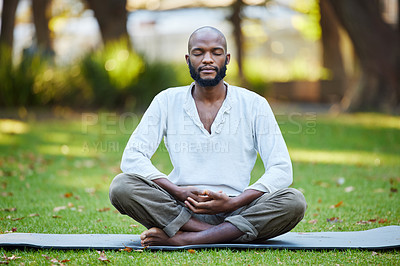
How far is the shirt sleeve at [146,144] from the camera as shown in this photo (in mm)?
4055

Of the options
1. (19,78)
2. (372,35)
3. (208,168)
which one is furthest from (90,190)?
(372,35)

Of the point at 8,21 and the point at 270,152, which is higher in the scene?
the point at 8,21

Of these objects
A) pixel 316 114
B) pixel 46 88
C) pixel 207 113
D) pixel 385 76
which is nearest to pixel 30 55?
pixel 46 88

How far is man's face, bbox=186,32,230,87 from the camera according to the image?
13.6 feet

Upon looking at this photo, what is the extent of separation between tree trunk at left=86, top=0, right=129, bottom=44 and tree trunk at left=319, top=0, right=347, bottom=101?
7369mm

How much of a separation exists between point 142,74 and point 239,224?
34.2ft

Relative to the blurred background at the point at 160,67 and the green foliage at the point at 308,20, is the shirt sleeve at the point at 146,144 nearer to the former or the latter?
the blurred background at the point at 160,67

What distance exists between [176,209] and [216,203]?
304 mm

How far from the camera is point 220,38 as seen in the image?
13.7ft

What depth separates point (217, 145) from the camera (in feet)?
13.5

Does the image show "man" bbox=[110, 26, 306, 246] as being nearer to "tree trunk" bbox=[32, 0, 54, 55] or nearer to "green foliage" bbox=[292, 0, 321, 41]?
"tree trunk" bbox=[32, 0, 54, 55]

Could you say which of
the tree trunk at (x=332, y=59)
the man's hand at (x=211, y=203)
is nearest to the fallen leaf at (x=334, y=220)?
the man's hand at (x=211, y=203)

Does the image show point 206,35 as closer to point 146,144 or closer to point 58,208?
point 146,144

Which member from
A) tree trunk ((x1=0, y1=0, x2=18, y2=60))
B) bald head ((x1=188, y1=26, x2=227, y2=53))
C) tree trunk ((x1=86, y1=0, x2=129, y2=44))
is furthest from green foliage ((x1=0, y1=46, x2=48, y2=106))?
bald head ((x1=188, y1=26, x2=227, y2=53))
